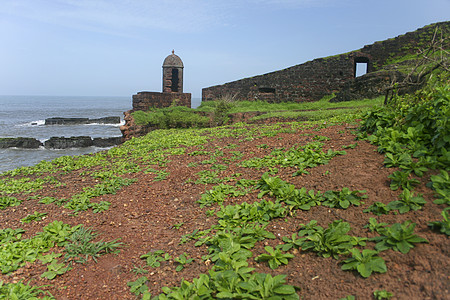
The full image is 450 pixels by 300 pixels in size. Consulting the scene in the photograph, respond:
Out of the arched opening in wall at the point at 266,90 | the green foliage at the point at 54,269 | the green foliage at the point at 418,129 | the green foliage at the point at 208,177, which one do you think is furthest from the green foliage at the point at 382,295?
the arched opening in wall at the point at 266,90

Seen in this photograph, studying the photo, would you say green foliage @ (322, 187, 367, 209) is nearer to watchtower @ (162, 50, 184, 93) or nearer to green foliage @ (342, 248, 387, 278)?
green foliage @ (342, 248, 387, 278)

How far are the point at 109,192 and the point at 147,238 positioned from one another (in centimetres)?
184

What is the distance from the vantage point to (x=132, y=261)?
3170 millimetres

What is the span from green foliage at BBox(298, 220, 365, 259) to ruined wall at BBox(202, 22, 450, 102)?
50.7 ft

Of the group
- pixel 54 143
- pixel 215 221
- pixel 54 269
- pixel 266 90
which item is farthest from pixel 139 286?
pixel 54 143

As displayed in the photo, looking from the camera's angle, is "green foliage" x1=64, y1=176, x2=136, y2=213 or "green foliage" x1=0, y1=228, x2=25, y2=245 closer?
"green foliage" x1=0, y1=228, x2=25, y2=245

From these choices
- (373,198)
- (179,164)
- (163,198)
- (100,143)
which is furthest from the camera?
(100,143)

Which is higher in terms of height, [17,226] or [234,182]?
[234,182]

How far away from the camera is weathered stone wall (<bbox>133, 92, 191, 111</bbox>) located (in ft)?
61.7

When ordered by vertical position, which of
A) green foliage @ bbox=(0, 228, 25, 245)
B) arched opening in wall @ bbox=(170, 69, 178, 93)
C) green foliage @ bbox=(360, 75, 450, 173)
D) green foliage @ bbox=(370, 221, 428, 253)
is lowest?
green foliage @ bbox=(0, 228, 25, 245)

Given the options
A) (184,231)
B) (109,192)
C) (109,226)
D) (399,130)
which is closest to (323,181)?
(399,130)

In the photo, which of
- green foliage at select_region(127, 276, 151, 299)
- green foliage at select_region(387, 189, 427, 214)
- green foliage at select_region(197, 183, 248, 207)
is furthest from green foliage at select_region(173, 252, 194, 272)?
green foliage at select_region(387, 189, 427, 214)

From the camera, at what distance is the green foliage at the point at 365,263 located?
2.21 m

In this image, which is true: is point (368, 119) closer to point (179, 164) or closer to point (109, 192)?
point (179, 164)
